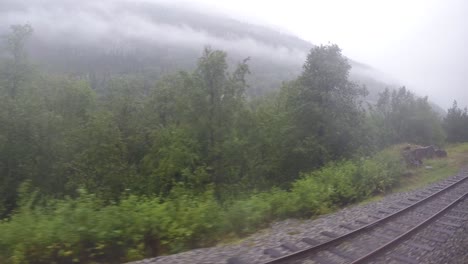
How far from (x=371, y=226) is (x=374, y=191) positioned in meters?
6.99

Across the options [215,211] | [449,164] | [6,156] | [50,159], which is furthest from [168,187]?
[449,164]

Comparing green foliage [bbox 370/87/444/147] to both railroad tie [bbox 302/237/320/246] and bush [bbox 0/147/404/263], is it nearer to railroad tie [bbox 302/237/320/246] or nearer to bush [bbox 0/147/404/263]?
bush [bbox 0/147/404/263]

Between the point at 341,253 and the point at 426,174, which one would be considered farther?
the point at 426,174

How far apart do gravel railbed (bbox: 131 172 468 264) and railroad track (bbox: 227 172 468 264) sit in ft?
0.66

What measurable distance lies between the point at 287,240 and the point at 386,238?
245 centimetres

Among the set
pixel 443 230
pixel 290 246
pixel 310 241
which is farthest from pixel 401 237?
pixel 290 246

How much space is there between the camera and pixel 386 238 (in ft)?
30.7

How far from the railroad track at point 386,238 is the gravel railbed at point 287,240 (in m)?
0.20

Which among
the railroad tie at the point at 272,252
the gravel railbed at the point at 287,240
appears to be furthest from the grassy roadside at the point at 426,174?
the railroad tie at the point at 272,252

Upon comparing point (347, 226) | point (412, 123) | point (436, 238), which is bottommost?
point (347, 226)

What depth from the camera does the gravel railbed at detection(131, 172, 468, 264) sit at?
25.6ft

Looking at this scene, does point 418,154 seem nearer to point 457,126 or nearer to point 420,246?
point 420,246

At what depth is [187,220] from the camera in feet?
31.3

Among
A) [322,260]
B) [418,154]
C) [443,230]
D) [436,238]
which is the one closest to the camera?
[322,260]
